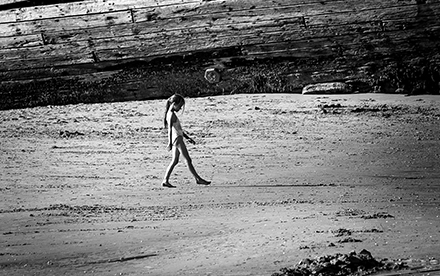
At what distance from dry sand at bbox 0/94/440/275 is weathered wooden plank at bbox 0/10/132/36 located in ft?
4.70

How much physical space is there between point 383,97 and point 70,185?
591 cm

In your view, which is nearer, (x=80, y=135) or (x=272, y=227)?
(x=272, y=227)

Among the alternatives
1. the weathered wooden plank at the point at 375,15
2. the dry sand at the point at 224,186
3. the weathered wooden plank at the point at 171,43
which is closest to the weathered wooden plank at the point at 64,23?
the weathered wooden plank at the point at 171,43

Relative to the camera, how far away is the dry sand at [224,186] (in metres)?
6.83

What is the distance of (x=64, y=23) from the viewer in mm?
14492

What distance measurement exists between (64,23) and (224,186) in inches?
241

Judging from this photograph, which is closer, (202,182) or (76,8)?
(202,182)

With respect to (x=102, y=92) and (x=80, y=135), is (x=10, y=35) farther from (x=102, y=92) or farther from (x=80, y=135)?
(x=80, y=135)

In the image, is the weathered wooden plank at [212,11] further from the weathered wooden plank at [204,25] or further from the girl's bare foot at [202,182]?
the girl's bare foot at [202,182]

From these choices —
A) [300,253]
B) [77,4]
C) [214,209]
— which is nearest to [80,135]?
[77,4]

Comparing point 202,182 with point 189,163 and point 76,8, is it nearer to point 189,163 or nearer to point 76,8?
point 189,163

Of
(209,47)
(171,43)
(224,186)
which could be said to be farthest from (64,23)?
(224,186)

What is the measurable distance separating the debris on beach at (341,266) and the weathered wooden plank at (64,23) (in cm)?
894

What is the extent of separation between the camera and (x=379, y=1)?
14.0 meters
